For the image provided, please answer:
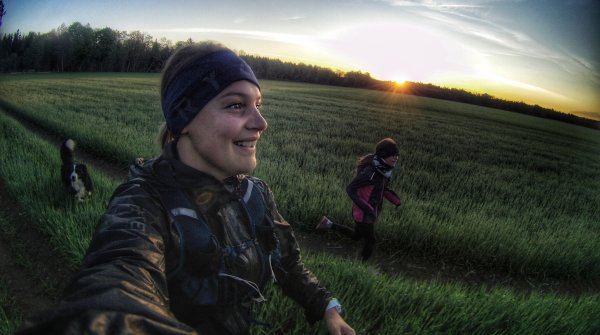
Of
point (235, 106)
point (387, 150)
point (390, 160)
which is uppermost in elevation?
point (235, 106)

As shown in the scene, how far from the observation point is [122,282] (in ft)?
2.44

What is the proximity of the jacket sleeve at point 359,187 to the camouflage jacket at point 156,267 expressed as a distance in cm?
251

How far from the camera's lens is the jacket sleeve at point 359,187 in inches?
162

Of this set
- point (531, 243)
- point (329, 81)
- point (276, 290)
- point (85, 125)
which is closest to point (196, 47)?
point (276, 290)

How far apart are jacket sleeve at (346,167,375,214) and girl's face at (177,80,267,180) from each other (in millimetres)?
2971

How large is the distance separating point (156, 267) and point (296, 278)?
2.98ft

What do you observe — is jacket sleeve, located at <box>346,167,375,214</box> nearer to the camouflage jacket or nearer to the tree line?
the camouflage jacket

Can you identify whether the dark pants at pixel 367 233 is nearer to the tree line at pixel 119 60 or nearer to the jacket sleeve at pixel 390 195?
the jacket sleeve at pixel 390 195

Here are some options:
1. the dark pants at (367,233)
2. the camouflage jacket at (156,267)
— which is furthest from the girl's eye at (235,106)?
the dark pants at (367,233)

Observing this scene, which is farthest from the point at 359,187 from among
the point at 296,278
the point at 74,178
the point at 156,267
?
the point at 74,178

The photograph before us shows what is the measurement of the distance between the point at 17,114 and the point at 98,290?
52.6 feet

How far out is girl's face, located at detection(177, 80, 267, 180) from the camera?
130cm

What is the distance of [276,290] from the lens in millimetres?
2318

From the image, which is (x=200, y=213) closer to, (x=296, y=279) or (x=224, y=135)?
(x=224, y=135)
